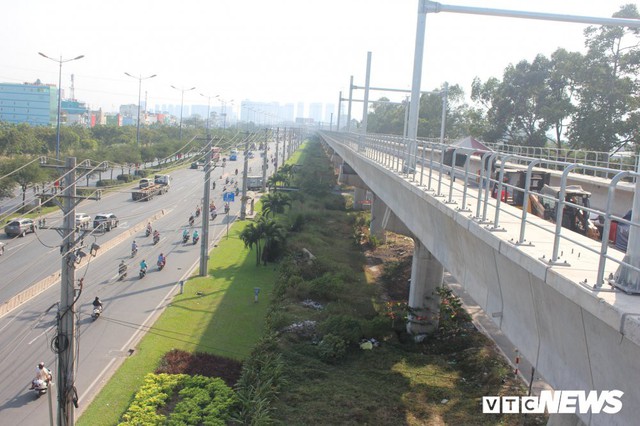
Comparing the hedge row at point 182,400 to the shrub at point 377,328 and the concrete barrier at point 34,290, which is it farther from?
the concrete barrier at point 34,290

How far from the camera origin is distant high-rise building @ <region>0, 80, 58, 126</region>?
14762 centimetres

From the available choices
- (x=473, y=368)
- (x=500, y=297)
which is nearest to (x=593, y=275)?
Answer: (x=500, y=297)

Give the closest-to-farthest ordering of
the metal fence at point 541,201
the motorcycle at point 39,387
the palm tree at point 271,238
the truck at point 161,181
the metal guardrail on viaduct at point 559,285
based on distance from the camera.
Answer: the metal guardrail on viaduct at point 559,285
the metal fence at point 541,201
the motorcycle at point 39,387
the palm tree at point 271,238
the truck at point 161,181

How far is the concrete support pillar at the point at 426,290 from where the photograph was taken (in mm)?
18016

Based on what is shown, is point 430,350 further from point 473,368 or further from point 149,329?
point 149,329

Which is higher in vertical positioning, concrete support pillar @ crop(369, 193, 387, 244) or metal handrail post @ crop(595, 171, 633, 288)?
metal handrail post @ crop(595, 171, 633, 288)

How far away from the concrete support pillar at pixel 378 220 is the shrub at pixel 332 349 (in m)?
17.1

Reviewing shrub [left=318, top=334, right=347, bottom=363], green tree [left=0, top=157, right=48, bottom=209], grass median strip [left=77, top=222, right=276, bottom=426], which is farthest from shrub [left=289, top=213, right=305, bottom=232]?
shrub [left=318, top=334, right=347, bottom=363]

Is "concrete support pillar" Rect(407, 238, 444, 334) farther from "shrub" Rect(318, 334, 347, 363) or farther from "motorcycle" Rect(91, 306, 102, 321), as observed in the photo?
"motorcycle" Rect(91, 306, 102, 321)

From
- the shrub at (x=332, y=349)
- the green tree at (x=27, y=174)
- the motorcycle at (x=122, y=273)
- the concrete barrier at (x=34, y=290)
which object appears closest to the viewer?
the shrub at (x=332, y=349)

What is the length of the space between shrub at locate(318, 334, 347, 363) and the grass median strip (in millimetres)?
2450

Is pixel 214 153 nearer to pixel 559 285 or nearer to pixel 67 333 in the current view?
pixel 67 333

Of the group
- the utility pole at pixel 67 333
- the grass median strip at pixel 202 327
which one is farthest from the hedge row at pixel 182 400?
the utility pole at pixel 67 333

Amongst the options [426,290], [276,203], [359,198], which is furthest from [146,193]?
[426,290]
